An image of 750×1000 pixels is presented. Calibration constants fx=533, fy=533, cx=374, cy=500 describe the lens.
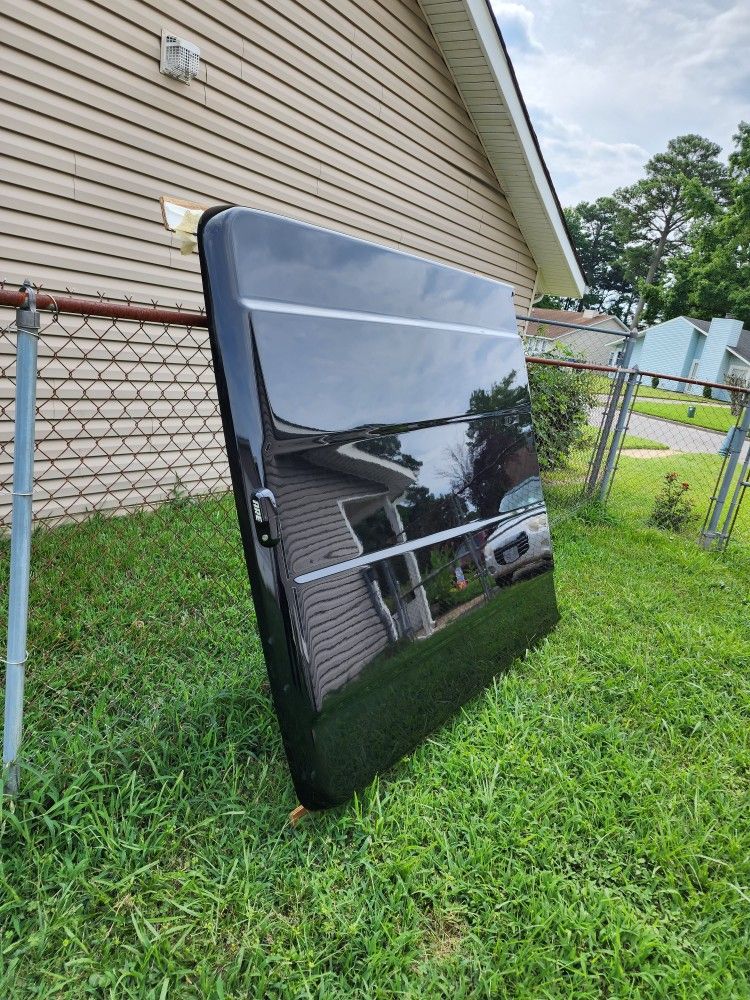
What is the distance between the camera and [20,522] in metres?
1.42

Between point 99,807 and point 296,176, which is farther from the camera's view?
point 296,176

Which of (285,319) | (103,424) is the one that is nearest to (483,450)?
(285,319)

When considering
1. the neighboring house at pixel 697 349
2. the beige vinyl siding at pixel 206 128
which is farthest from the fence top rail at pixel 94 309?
the neighboring house at pixel 697 349

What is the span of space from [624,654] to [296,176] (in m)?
4.24

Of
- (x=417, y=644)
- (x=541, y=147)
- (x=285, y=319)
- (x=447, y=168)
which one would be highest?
(x=541, y=147)

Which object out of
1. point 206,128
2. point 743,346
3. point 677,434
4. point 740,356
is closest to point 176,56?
point 206,128

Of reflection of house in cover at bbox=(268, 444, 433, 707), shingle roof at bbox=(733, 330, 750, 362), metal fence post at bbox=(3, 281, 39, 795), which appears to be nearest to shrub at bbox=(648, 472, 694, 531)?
reflection of house in cover at bbox=(268, 444, 433, 707)

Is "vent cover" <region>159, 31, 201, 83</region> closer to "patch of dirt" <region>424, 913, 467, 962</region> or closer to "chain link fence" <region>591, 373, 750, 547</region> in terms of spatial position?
"chain link fence" <region>591, 373, 750, 547</region>

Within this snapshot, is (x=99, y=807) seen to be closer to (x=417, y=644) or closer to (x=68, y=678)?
(x=68, y=678)

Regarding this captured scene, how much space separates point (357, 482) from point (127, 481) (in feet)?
9.18

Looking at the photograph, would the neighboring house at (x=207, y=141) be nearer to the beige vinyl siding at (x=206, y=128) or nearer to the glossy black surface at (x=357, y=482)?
the beige vinyl siding at (x=206, y=128)

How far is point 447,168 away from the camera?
5.62 meters

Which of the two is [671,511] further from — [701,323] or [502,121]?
[701,323]

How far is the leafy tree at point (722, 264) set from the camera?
990 inches
